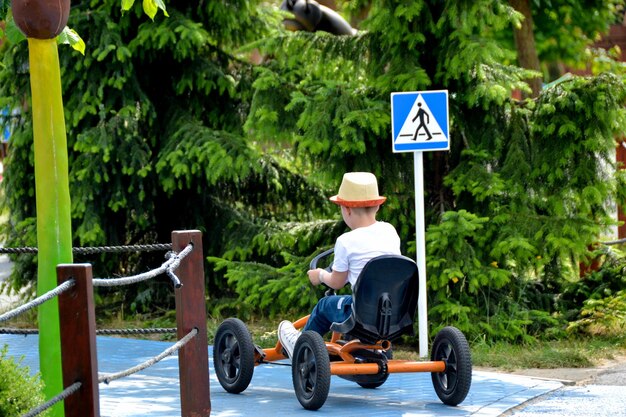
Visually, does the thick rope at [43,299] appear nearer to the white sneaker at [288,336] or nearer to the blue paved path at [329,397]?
the blue paved path at [329,397]

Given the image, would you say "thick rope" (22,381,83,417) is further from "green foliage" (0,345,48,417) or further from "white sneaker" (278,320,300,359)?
"white sneaker" (278,320,300,359)

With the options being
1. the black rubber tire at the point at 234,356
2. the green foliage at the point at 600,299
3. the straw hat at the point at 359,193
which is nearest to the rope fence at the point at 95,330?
the black rubber tire at the point at 234,356

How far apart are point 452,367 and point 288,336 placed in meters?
1.15

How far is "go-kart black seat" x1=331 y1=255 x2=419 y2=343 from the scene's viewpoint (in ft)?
24.1

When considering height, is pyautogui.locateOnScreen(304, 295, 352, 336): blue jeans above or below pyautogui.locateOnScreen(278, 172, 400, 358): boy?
below

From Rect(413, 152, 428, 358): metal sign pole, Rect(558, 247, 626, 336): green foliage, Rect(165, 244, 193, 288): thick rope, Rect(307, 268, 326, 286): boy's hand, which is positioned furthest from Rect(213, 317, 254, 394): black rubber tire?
Rect(558, 247, 626, 336): green foliage

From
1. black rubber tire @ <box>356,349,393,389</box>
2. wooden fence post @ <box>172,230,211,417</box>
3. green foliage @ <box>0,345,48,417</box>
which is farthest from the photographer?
black rubber tire @ <box>356,349,393,389</box>

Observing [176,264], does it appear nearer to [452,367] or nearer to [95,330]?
[95,330]

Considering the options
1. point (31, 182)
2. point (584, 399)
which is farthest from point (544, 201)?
point (31, 182)

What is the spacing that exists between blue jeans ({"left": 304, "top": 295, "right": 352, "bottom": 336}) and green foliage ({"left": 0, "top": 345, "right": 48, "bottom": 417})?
279cm

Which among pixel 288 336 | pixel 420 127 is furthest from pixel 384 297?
pixel 420 127

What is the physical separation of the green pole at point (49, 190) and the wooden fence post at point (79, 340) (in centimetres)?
132

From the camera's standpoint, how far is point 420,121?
9688 millimetres

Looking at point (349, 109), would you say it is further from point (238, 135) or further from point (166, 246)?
point (166, 246)
